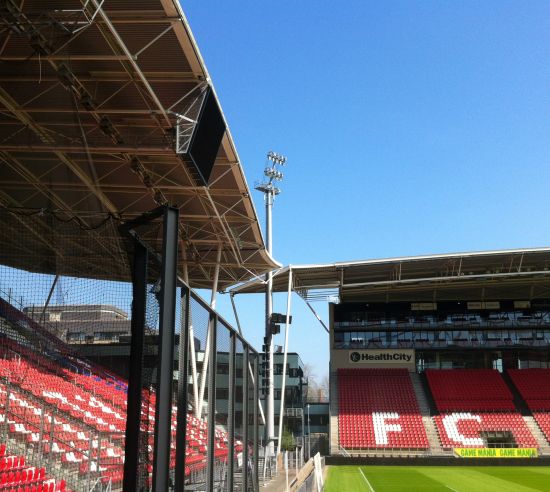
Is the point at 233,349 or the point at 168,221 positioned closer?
the point at 168,221

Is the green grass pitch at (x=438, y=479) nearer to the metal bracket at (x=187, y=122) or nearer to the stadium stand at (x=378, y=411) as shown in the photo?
the stadium stand at (x=378, y=411)

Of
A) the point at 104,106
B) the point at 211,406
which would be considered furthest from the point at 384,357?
the point at 211,406

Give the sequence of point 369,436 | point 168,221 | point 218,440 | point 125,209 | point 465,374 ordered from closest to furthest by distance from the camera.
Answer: point 168,221, point 218,440, point 125,209, point 369,436, point 465,374

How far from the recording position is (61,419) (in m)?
7.34

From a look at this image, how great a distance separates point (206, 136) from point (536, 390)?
1406 inches

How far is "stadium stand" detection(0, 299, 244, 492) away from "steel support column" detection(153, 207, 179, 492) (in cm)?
34

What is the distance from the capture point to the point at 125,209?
80.0 ft

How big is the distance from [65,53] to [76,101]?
Result: 2233mm

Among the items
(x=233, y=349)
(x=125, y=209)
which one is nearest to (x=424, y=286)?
(x=125, y=209)

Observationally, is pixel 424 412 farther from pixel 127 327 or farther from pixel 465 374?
pixel 127 327

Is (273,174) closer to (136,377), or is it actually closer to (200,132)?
(200,132)

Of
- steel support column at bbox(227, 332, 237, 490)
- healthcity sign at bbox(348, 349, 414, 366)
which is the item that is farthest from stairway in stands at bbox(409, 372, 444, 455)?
steel support column at bbox(227, 332, 237, 490)

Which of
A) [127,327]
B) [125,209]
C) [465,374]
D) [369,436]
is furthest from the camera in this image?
[465,374]

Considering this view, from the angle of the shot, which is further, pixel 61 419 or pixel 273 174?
pixel 273 174
